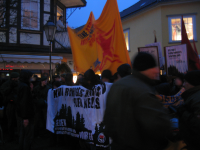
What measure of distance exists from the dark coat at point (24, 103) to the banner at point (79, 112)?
102 cm

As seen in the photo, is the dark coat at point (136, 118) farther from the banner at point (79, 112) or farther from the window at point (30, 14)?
the window at point (30, 14)

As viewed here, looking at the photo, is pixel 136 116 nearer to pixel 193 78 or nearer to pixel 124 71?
pixel 193 78

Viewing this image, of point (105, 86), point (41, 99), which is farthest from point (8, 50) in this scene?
point (105, 86)

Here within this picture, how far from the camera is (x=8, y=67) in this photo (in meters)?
12.7

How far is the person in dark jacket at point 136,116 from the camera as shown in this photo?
5.19ft

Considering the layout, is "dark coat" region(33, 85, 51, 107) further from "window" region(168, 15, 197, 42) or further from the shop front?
"window" region(168, 15, 197, 42)

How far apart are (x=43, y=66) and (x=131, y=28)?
9575 millimetres

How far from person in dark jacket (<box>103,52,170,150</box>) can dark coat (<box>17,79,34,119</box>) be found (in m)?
2.78

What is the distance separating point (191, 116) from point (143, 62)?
1165 mm

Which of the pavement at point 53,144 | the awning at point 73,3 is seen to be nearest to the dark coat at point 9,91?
the pavement at point 53,144

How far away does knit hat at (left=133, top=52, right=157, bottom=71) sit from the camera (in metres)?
1.86

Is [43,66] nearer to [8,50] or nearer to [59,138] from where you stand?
[8,50]

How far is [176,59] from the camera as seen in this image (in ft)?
18.5

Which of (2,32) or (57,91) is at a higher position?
(2,32)
